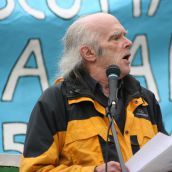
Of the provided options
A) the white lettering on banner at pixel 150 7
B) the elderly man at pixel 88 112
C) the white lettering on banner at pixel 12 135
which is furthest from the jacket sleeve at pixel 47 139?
the white lettering on banner at pixel 150 7

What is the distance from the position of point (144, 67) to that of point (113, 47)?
923mm

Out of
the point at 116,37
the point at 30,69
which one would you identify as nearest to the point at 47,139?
the point at 116,37

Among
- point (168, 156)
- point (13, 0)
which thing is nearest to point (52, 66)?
point (13, 0)

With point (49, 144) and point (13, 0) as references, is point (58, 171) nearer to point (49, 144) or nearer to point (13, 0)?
point (49, 144)

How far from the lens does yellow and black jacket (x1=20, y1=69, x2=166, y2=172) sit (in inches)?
87.0

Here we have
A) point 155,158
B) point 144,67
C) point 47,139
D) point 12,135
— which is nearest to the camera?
point 155,158

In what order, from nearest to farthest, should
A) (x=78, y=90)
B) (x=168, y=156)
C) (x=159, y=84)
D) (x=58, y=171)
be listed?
(x=168, y=156) → (x=58, y=171) → (x=78, y=90) → (x=159, y=84)

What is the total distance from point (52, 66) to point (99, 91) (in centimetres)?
99

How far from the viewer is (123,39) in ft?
8.02

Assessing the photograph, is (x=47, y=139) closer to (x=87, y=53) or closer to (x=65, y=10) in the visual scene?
(x=87, y=53)

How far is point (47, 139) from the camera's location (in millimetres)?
2225

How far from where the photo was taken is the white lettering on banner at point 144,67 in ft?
10.8

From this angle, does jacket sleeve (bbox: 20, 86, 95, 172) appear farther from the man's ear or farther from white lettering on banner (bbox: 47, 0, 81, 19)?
white lettering on banner (bbox: 47, 0, 81, 19)

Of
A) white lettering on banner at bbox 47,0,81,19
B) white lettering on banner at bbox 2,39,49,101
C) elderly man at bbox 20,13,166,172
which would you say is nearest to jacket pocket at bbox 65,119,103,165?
elderly man at bbox 20,13,166,172
